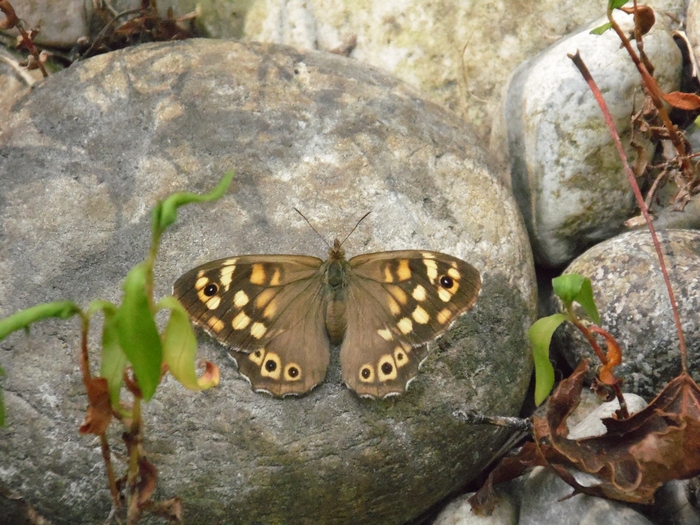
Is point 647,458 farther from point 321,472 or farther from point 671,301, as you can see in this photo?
point 321,472

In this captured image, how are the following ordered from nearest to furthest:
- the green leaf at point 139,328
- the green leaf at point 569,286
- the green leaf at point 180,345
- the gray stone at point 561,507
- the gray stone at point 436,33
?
the green leaf at point 139,328
the green leaf at point 180,345
the green leaf at point 569,286
the gray stone at point 561,507
the gray stone at point 436,33

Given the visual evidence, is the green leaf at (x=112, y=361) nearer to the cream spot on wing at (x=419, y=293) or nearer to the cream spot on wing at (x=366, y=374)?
the cream spot on wing at (x=366, y=374)

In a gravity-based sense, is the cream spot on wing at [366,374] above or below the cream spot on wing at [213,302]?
below

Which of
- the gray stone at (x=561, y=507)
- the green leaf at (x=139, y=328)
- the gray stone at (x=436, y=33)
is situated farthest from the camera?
the gray stone at (x=436, y=33)

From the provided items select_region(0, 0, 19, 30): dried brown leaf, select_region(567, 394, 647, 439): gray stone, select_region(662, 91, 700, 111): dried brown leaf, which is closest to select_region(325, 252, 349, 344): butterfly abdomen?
select_region(567, 394, 647, 439): gray stone

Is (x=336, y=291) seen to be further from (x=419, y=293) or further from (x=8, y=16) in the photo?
(x=8, y=16)

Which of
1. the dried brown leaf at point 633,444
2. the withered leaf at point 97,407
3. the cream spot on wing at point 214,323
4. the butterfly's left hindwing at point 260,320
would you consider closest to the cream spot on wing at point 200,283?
the butterfly's left hindwing at point 260,320

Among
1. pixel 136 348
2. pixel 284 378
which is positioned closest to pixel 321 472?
pixel 284 378
